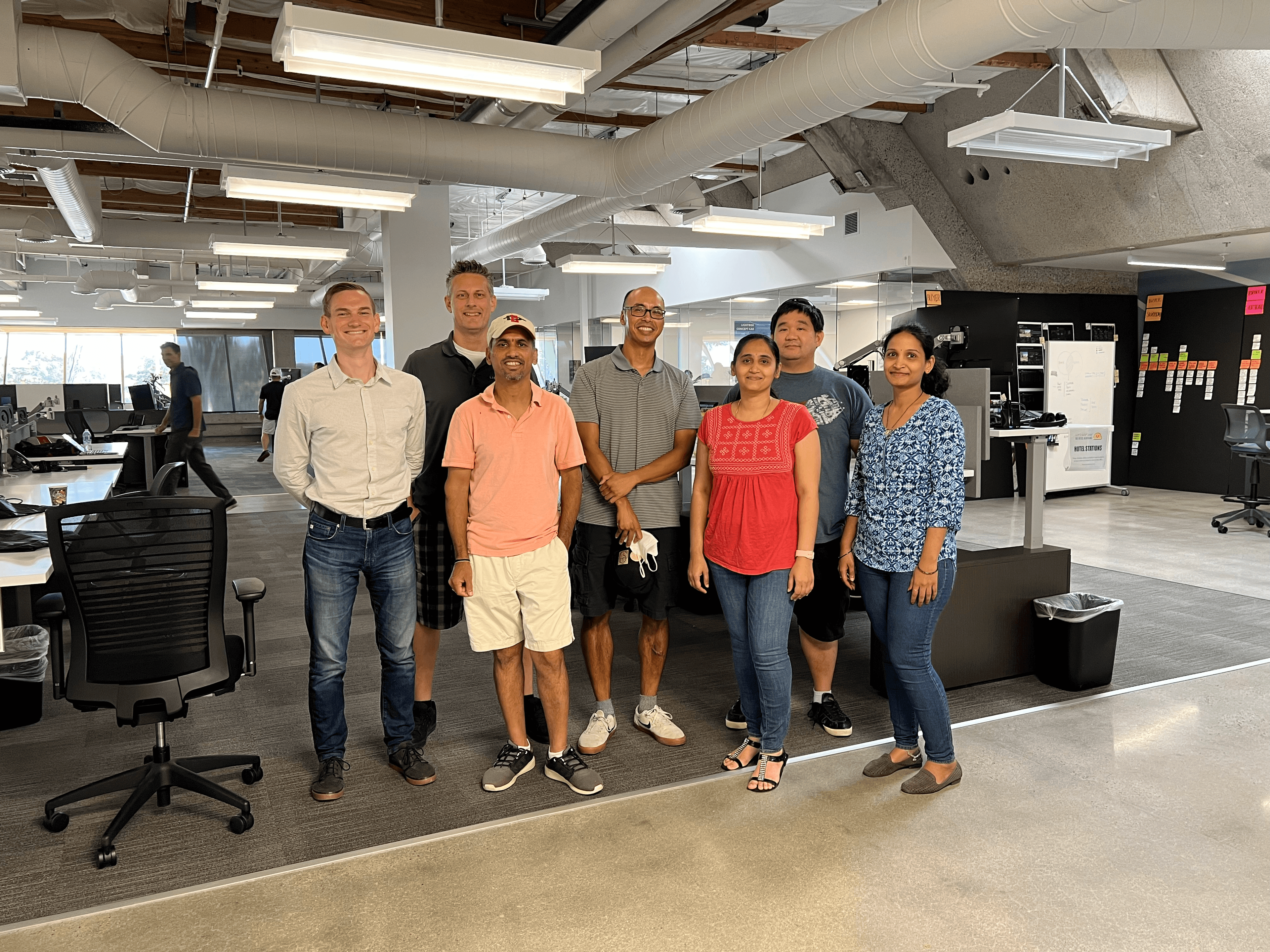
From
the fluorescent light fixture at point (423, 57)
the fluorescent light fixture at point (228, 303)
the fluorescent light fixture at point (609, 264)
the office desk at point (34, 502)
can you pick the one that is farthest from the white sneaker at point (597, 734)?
the fluorescent light fixture at point (228, 303)

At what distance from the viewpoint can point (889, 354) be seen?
2.90m

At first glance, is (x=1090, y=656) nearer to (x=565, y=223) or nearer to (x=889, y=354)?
(x=889, y=354)

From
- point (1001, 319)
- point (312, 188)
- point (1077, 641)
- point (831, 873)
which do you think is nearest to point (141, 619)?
point (831, 873)

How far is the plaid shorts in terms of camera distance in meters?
3.26

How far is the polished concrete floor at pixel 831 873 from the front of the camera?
2.23 metres

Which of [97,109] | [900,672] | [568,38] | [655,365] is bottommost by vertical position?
[900,672]

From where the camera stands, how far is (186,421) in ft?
28.7

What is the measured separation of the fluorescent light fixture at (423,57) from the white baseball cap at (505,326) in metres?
1.31

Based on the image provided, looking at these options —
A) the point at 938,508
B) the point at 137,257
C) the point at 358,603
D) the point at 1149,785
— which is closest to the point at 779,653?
the point at 938,508

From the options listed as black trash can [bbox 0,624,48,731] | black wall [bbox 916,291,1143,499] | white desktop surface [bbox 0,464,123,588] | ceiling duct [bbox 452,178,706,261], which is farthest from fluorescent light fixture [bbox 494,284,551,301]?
black trash can [bbox 0,624,48,731]

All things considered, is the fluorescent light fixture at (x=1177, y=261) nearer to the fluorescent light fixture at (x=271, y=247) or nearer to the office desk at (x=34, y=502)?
the fluorescent light fixture at (x=271, y=247)

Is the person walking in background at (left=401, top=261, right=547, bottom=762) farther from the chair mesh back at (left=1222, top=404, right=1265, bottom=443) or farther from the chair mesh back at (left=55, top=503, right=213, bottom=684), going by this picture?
the chair mesh back at (left=1222, top=404, right=1265, bottom=443)

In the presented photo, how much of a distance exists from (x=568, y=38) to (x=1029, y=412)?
5.95 meters

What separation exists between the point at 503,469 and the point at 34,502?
10.5 feet
